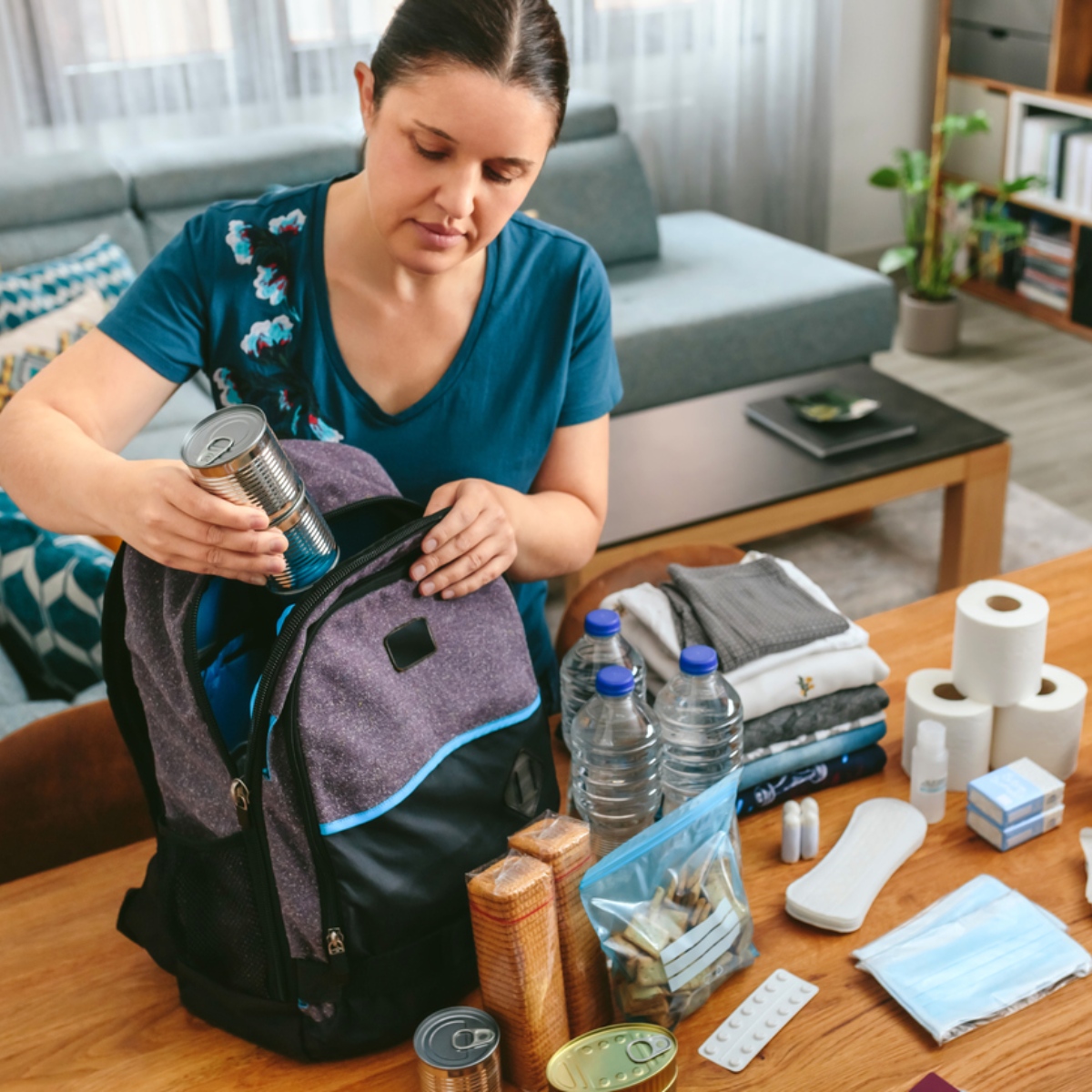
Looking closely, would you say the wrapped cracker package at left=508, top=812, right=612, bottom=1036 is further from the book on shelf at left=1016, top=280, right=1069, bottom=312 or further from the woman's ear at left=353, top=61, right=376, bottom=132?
the book on shelf at left=1016, top=280, right=1069, bottom=312

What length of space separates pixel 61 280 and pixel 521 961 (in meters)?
2.52

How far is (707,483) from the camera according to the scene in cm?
246

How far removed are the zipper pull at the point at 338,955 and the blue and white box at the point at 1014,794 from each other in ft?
1.85

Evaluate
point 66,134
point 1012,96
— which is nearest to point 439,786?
point 66,134

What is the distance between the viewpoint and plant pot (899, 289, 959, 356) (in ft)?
13.2

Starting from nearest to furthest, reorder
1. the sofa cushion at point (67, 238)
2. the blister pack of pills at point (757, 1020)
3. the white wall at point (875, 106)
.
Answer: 1. the blister pack of pills at point (757, 1020)
2. the sofa cushion at point (67, 238)
3. the white wall at point (875, 106)

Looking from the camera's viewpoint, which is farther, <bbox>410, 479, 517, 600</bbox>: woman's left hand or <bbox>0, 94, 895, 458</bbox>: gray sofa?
<bbox>0, 94, 895, 458</bbox>: gray sofa

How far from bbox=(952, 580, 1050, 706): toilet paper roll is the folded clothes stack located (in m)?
0.08

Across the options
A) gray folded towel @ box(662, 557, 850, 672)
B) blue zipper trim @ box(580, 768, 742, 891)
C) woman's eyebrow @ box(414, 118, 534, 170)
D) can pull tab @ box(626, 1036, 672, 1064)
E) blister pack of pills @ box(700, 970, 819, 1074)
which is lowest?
blister pack of pills @ box(700, 970, 819, 1074)

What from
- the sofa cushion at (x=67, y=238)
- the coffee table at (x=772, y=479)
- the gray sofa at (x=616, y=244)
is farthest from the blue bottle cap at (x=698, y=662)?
the sofa cushion at (x=67, y=238)

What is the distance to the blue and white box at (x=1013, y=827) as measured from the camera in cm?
106

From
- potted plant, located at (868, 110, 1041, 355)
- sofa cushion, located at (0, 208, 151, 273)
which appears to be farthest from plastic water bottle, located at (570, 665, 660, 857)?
potted plant, located at (868, 110, 1041, 355)

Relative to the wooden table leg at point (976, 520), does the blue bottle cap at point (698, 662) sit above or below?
above

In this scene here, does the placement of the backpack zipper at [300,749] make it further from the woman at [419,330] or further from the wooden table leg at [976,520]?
the wooden table leg at [976,520]
